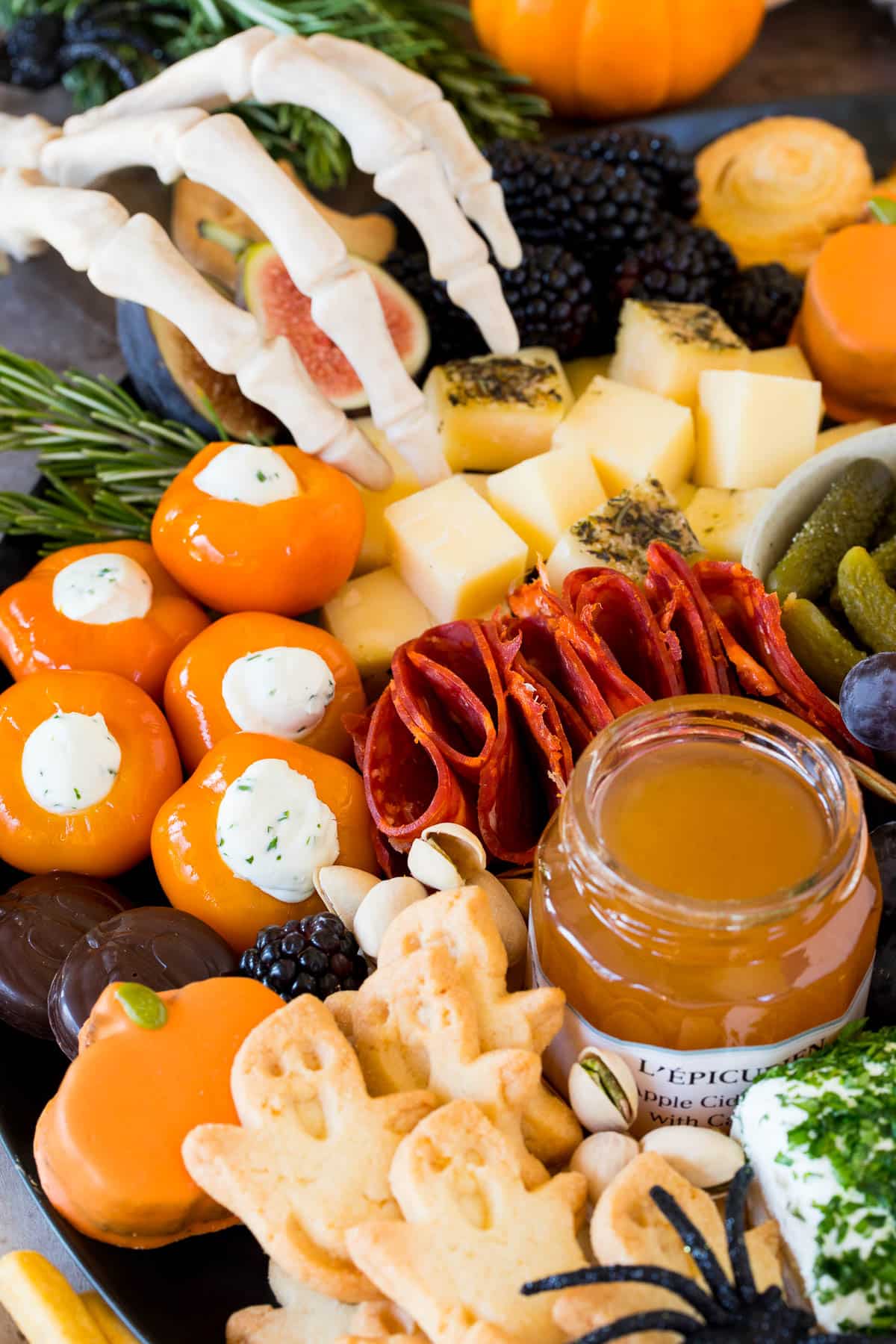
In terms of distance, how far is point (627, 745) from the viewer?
0.83 metres

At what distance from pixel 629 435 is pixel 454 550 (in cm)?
26

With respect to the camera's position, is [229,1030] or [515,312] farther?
[515,312]

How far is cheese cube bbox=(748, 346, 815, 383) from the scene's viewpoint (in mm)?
1448

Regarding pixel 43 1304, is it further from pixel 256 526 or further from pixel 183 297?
pixel 183 297

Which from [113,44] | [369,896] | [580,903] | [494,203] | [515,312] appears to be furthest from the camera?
[113,44]

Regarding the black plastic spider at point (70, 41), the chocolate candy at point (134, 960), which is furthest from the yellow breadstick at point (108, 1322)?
the black plastic spider at point (70, 41)

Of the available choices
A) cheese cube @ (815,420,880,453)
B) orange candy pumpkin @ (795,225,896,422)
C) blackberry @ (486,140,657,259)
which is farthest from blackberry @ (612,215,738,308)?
cheese cube @ (815,420,880,453)

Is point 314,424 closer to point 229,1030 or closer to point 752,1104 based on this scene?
point 229,1030

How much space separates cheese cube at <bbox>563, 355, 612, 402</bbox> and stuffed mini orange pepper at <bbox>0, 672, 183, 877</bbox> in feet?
2.44

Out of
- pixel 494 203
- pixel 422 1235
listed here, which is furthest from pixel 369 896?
pixel 494 203

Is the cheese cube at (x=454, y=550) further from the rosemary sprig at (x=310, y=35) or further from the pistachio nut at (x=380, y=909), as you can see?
the rosemary sprig at (x=310, y=35)

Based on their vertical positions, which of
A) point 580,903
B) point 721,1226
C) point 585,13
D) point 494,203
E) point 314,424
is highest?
point 585,13

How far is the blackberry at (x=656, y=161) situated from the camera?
4.99 ft

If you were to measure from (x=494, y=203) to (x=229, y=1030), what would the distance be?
94 centimetres
